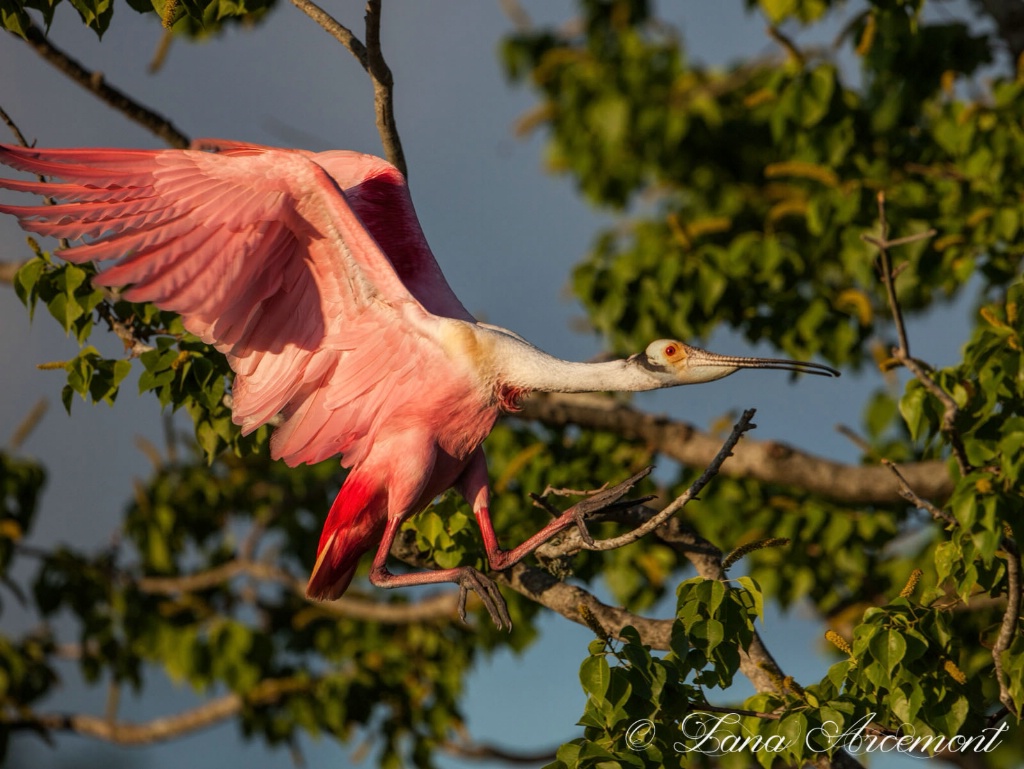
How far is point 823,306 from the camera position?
5570mm

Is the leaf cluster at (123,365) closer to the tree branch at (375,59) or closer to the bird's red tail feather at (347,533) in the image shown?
the bird's red tail feather at (347,533)

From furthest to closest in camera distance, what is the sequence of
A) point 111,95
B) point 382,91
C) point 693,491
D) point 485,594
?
point 111,95 → point 382,91 → point 485,594 → point 693,491

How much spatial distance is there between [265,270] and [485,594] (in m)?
1.15

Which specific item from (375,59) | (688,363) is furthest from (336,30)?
(688,363)

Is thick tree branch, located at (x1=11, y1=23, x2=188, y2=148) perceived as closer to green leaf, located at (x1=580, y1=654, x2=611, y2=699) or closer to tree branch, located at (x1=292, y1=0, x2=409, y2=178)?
tree branch, located at (x1=292, y1=0, x2=409, y2=178)

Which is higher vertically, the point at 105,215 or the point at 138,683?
the point at 105,215

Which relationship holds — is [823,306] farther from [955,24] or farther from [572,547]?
[572,547]

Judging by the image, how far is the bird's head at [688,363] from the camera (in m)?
3.72

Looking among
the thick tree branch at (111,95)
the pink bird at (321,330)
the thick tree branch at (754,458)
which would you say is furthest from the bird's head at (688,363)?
the thick tree branch at (111,95)

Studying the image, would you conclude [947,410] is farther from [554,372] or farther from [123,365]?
[123,365]

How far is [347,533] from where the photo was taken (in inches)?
157

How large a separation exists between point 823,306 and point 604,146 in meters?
4.18

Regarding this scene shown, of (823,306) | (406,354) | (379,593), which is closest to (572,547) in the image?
(406,354)

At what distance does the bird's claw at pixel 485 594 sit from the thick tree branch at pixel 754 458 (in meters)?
1.64
